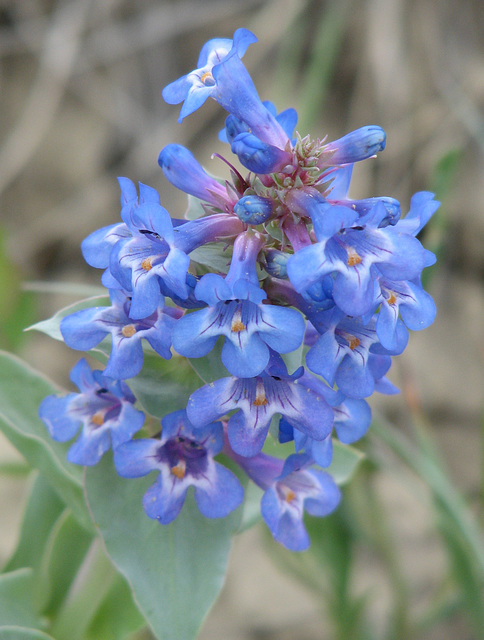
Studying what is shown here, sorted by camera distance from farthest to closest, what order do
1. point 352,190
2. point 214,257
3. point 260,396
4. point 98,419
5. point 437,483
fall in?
point 352,190
point 437,483
point 98,419
point 214,257
point 260,396

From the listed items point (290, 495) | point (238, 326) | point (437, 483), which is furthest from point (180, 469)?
point (437, 483)

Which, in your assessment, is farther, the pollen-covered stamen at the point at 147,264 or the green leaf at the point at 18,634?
the green leaf at the point at 18,634

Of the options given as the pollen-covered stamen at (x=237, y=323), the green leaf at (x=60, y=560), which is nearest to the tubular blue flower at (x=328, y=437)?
the pollen-covered stamen at (x=237, y=323)

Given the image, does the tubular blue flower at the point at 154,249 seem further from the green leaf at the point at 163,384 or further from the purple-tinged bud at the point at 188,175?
the green leaf at the point at 163,384

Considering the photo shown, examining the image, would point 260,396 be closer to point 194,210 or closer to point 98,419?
point 98,419

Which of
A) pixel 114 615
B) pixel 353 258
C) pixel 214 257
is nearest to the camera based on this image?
pixel 353 258

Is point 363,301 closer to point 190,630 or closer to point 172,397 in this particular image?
point 172,397

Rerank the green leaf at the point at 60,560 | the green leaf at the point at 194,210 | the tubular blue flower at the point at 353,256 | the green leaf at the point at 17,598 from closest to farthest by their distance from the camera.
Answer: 1. the tubular blue flower at the point at 353,256
2. the green leaf at the point at 194,210
3. the green leaf at the point at 17,598
4. the green leaf at the point at 60,560
